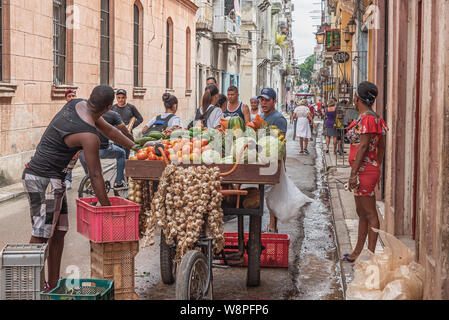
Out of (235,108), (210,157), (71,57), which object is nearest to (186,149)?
(210,157)

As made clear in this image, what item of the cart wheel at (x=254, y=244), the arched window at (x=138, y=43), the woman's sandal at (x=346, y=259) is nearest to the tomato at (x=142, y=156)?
the cart wheel at (x=254, y=244)

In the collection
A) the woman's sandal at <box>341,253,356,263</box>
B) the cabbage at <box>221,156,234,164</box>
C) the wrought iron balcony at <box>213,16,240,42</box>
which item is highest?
the wrought iron balcony at <box>213,16,240,42</box>

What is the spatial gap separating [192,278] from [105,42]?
50.1 feet

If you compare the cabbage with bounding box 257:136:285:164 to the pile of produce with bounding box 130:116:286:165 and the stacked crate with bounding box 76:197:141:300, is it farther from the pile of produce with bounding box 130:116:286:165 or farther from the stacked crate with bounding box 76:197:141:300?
the stacked crate with bounding box 76:197:141:300

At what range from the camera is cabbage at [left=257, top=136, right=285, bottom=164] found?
540cm

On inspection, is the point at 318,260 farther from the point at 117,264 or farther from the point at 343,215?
the point at 117,264

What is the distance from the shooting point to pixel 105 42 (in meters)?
18.8

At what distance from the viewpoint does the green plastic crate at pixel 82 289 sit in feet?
14.0

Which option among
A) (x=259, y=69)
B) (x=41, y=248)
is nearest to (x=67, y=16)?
(x=41, y=248)

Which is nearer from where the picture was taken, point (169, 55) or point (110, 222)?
point (110, 222)

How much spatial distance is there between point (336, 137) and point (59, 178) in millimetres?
14240

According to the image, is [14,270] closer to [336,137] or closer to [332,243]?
[332,243]

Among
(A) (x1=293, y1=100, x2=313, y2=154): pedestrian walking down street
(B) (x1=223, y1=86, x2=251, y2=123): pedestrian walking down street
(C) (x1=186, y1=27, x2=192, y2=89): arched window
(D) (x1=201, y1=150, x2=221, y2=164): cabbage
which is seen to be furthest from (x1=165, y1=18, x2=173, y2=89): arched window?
(D) (x1=201, y1=150, x2=221, y2=164): cabbage

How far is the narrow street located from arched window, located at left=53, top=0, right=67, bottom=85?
5.55 m
